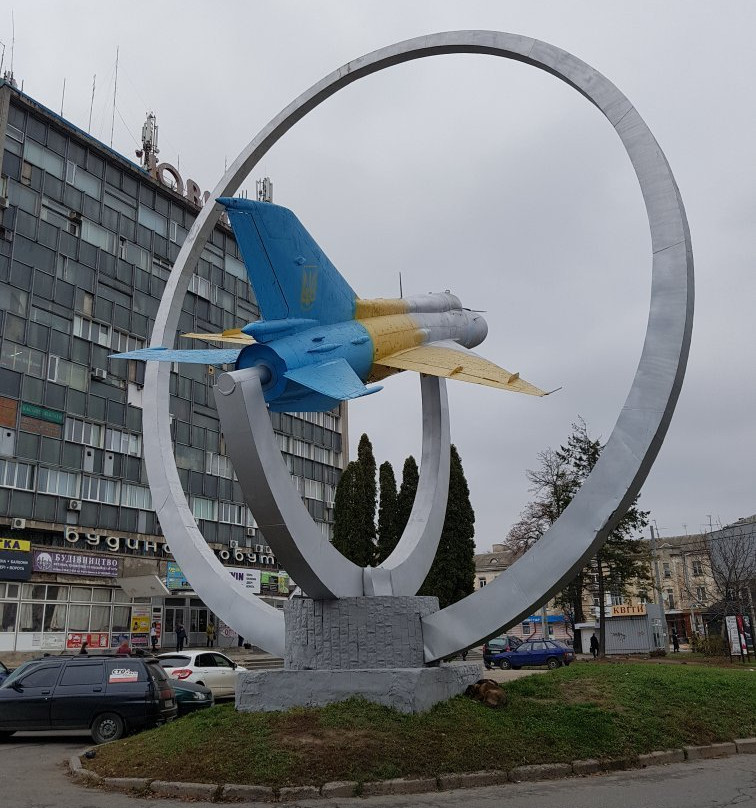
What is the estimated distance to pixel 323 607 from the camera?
13219mm

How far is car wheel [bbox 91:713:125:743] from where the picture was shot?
46.7 feet

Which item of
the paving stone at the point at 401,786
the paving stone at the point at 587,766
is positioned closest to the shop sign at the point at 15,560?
the paving stone at the point at 401,786

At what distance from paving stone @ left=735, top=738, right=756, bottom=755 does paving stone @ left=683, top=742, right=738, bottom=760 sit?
0.11 metres

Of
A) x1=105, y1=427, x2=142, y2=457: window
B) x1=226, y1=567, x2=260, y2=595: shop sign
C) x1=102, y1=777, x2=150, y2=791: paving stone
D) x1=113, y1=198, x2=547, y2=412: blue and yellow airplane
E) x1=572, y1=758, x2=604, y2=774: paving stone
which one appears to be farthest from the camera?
x1=226, y1=567, x2=260, y2=595: shop sign

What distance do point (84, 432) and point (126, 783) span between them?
30279mm

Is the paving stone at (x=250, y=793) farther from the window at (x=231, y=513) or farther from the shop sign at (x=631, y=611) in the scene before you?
the window at (x=231, y=513)

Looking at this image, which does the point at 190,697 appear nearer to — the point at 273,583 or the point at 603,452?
the point at 603,452

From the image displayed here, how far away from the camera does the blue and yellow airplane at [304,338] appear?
1146cm

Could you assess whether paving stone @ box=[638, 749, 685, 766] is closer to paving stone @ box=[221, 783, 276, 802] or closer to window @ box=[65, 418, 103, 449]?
paving stone @ box=[221, 783, 276, 802]

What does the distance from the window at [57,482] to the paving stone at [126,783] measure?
2745cm

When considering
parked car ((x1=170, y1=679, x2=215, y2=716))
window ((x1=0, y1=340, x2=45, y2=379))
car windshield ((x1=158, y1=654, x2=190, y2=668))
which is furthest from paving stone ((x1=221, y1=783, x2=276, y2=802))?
window ((x1=0, y1=340, x2=45, y2=379))

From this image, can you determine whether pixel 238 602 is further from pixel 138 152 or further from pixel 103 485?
pixel 138 152

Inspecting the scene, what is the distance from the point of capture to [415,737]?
34.7 ft

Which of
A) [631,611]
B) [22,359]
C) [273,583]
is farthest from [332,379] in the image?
[273,583]
